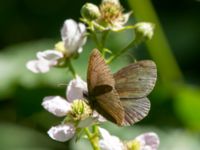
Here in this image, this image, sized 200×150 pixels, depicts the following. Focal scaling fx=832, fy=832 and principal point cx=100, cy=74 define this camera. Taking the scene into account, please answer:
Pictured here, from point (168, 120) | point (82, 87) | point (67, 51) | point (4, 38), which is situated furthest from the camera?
point (4, 38)

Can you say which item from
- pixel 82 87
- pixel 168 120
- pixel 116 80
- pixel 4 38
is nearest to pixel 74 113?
pixel 82 87

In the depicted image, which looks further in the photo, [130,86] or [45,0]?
[45,0]

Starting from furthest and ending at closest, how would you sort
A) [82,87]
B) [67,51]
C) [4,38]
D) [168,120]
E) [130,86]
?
[4,38]
[168,120]
[67,51]
[82,87]
[130,86]

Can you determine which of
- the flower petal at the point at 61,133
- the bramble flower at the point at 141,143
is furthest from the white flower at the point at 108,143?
the flower petal at the point at 61,133

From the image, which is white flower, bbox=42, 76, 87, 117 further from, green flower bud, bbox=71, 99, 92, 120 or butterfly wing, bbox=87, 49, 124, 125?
butterfly wing, bbox=87, 49, 124, 125

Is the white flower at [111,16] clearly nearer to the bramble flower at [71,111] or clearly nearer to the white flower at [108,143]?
the bramble flower at [71,111]

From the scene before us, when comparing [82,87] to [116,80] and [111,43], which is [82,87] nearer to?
[116,80]

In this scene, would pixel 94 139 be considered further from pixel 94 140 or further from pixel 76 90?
pixel 76 90

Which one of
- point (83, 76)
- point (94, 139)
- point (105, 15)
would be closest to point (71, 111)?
point (94, 139)
